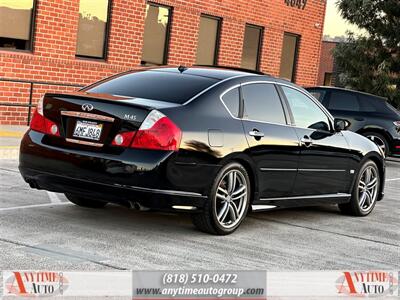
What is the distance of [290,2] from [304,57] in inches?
86.4

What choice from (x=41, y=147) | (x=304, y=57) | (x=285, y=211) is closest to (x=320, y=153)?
(x=285, y=211)

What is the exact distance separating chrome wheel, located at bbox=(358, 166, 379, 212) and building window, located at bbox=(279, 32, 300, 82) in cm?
1595

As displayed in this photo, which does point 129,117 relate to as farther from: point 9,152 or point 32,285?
point 9,152

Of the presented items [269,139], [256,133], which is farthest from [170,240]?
[269,139]

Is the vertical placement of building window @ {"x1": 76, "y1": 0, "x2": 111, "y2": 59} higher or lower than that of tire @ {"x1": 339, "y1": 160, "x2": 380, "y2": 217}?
higher

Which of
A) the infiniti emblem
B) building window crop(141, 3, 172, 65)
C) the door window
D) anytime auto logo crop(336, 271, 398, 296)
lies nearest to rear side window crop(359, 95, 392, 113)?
building window crop(141, 3, 172, 65)

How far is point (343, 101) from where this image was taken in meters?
17.2

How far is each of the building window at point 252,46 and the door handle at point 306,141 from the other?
49.5 ft

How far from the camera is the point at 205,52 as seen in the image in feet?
72.1

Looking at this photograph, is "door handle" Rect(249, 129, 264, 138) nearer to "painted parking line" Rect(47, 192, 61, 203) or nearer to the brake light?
the brake light

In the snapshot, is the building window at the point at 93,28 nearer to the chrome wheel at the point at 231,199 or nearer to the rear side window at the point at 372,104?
the rear side window at the point at 372,104

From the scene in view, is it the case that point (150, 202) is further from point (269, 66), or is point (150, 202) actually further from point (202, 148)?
point (269, 66)

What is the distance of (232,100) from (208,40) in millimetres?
14532

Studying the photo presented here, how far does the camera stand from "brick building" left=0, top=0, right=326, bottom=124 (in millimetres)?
16484
